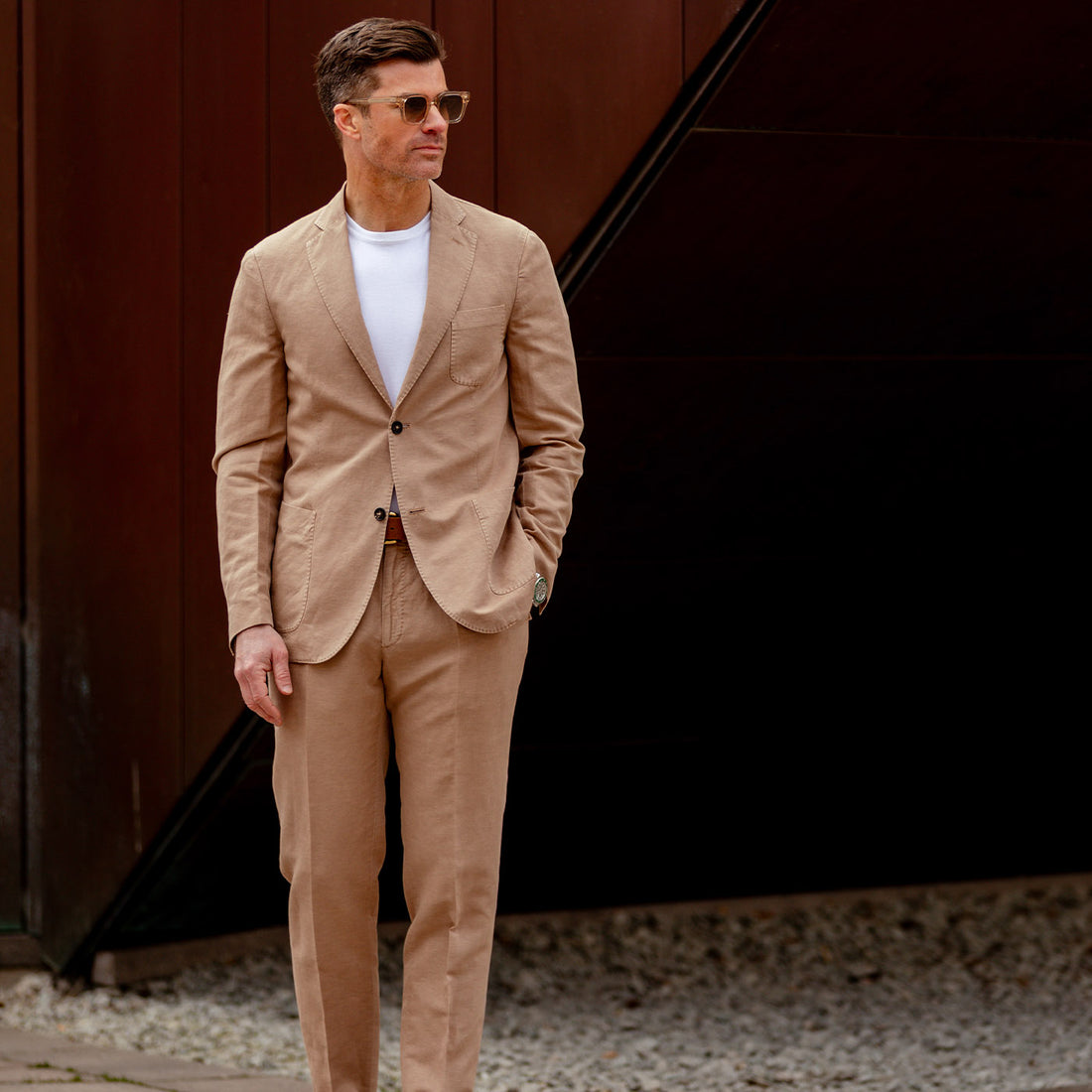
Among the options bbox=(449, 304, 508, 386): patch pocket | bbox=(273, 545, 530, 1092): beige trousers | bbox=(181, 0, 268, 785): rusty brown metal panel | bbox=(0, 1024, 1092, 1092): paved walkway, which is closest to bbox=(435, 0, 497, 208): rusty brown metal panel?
bbox=(181, 0, 268, 785): rusty brown metal panel

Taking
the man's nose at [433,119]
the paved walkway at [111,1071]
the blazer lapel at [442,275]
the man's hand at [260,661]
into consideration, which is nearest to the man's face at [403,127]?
the man's nose at [433,119]

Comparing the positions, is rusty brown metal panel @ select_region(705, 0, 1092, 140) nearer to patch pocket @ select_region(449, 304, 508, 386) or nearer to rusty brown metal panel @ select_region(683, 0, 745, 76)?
rusty brown metal panel @ select_region(683, 0, 745, 76)

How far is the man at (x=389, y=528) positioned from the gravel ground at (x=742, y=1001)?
1.49m

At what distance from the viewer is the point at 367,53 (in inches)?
114

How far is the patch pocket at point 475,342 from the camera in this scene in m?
2.96

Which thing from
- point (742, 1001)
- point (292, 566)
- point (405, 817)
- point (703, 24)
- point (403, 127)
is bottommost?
point (742, 1001)

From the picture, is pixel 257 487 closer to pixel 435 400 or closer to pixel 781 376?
pixel 435 400

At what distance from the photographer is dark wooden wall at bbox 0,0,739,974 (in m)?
4.22

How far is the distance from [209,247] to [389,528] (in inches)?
73.7

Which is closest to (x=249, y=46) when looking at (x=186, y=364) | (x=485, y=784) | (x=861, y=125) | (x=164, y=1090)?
(x=186, y=364)

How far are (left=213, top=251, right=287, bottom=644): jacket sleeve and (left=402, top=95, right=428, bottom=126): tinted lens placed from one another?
37cm

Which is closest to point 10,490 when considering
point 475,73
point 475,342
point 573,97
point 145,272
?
point 145,272

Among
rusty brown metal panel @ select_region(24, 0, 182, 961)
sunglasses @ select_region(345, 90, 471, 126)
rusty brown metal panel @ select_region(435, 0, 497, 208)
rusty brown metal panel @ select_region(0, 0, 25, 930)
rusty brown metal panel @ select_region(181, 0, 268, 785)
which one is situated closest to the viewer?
sunglasses @ select_region(345, 90, 471, 126)

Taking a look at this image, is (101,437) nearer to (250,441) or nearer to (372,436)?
(250,441)
